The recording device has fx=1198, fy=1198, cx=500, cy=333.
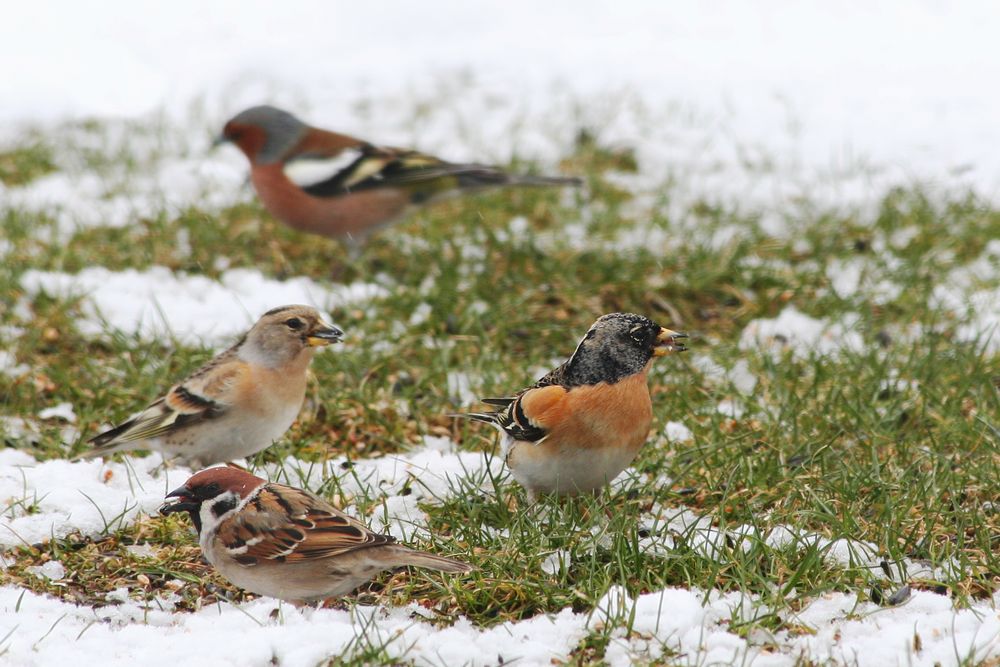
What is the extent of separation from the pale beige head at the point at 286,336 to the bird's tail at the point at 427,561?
4.61 ft

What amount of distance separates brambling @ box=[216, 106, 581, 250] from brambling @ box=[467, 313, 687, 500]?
9.76ft

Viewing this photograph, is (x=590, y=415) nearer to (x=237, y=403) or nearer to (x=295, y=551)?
(x=295, y=551)

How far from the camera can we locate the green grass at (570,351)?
3969 mm

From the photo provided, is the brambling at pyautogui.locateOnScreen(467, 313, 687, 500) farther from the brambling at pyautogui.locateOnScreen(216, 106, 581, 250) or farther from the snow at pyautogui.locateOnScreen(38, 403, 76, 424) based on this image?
the brambling at pyautogui.locateOnScreen(216, 106, 581, 250)

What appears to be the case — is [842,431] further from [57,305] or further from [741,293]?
[57,305]

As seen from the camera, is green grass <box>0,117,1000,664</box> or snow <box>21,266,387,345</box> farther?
snow <box>21,266,387,345</box>

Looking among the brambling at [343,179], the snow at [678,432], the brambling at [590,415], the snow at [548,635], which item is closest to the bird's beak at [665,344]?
the brambling at [590,415]

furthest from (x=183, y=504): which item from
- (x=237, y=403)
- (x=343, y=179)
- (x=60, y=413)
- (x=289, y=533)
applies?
(x=343, y=179)

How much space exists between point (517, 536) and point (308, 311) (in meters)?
1.52

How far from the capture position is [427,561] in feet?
12.3

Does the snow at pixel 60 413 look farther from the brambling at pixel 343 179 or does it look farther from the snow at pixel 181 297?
the brambling at pixel 343 179

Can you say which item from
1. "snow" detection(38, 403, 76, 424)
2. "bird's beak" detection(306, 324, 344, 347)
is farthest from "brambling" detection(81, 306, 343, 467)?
"snow" detection(38, 403, 76, 424)

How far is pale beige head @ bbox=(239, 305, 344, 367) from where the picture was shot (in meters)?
4.96

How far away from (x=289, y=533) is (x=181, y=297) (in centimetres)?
322
